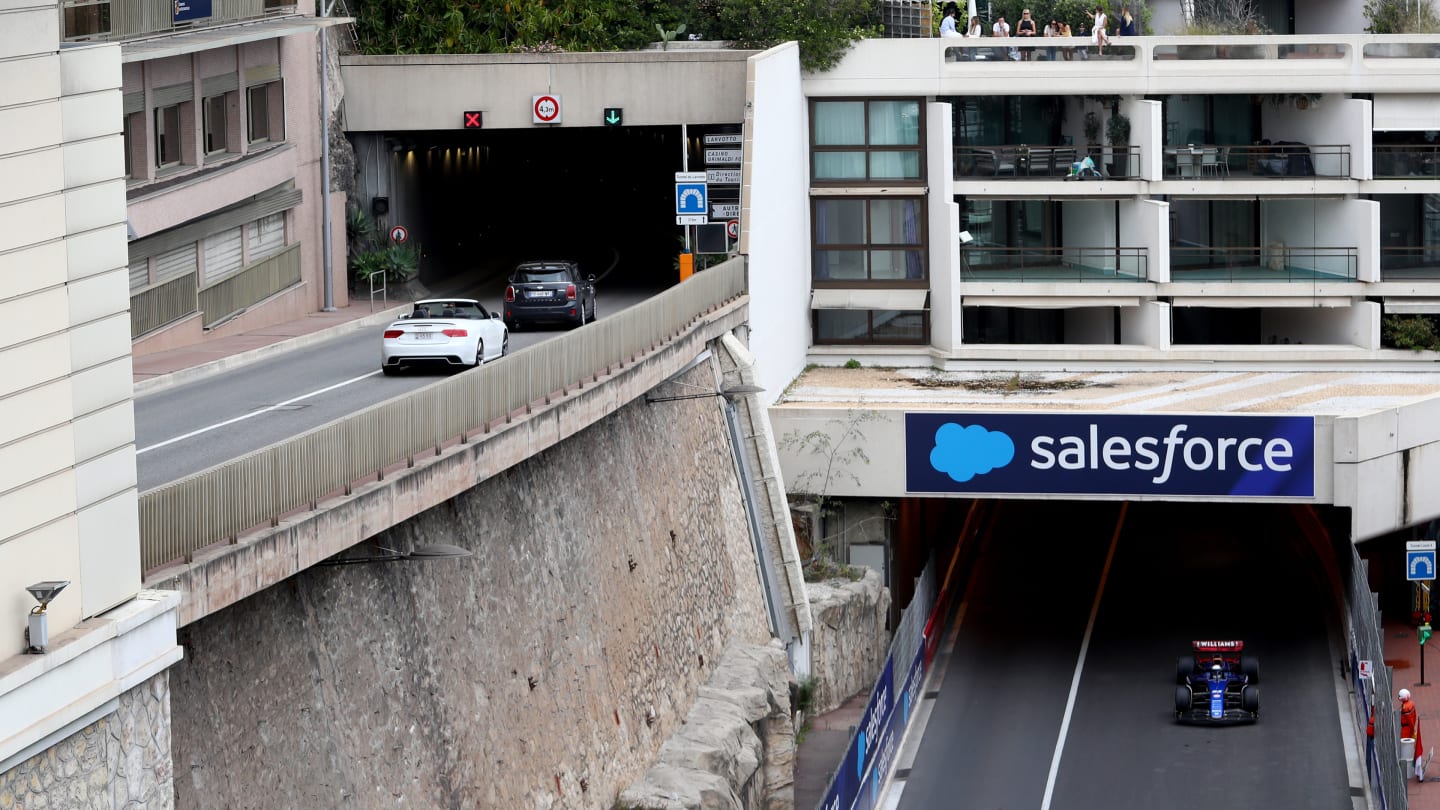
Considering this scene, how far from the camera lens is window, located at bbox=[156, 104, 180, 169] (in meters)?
37.2

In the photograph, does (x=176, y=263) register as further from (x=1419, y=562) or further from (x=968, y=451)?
(x=1419, y=562)

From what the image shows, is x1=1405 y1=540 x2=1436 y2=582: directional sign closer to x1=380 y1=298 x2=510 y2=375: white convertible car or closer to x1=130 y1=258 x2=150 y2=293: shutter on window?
x1=380 y1=298 x2=510 y2=375: white convertible car

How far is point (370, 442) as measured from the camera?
20766 millimetres

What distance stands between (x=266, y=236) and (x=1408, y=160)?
2659 centimetres

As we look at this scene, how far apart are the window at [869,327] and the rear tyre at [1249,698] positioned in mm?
13841

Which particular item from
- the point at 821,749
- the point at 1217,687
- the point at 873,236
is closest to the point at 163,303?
the point at 821,749

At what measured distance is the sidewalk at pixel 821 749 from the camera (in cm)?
3319

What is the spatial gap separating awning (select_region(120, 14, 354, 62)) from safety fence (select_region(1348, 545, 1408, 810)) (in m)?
21.7

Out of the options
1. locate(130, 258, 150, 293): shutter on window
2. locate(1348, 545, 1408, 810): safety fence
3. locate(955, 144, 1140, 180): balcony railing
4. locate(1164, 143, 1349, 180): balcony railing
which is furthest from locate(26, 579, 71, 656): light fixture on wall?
locate(1164, 143, 1349, 180): balcony railing

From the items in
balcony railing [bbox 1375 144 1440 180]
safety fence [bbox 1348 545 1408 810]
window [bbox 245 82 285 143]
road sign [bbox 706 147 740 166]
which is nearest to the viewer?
safety fence [bbox 1348 545 1408 810]

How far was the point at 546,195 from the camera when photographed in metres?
66.6

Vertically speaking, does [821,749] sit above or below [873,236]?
below

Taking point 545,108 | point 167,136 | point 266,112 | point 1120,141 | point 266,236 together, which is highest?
point 545,108

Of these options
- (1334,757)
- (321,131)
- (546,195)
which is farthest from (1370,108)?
(546,195)
